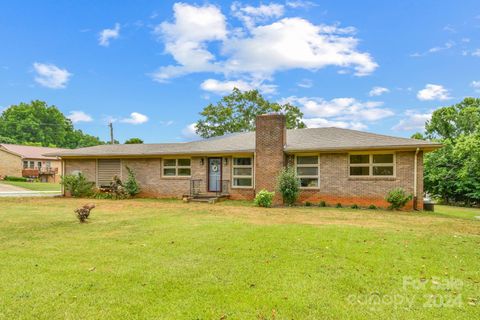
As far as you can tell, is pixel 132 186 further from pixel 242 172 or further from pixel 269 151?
pixel 269 151

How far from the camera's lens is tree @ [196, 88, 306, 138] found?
3775 cm

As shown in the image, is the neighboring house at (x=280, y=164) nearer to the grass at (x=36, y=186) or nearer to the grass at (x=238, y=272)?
the grass at (x=238, y=272)

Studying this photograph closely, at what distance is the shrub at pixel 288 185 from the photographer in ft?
44.4

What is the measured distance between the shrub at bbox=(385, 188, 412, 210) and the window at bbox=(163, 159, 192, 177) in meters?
9.82

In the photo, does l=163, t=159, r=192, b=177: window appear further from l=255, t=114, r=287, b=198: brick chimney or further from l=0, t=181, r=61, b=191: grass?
l=0, t=181, r=61, b=191: grass

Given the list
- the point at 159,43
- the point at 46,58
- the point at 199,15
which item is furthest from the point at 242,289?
the point at 46,58

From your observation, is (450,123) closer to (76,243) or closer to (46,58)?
(76,243)

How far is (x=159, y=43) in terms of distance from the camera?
71.2 feet

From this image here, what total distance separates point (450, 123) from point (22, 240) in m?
35.7

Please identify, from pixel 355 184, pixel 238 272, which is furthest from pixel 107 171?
pixel 238 272

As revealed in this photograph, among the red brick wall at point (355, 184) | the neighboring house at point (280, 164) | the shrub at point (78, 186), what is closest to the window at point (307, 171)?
the neighboring house at point (280, 164)

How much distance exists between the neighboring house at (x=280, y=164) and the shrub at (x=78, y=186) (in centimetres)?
66

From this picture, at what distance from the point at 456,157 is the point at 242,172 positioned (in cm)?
1984

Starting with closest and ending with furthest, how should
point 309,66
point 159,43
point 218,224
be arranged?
point 218,224
point 159,43
point 309,66
